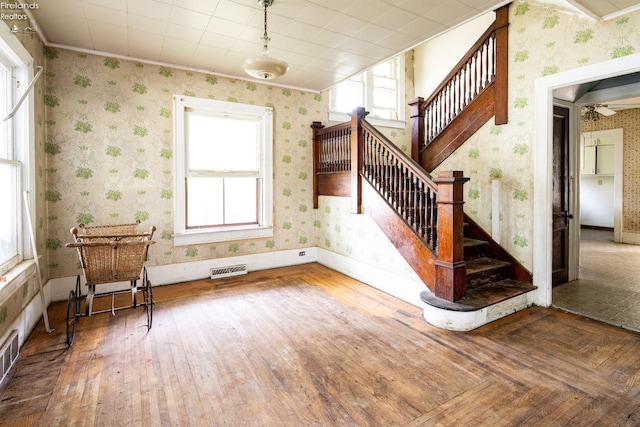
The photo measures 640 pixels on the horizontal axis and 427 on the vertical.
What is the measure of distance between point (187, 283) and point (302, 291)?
65.7 inches

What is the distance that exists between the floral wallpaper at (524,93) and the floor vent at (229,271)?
3.34 metres

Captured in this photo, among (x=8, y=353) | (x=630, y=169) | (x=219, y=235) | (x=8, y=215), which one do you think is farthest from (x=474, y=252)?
(x=630, y=169)

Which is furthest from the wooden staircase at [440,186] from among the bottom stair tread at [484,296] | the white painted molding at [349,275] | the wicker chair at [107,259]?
the wicker chair at [107,259]

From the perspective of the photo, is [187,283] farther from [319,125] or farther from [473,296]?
[473,296]

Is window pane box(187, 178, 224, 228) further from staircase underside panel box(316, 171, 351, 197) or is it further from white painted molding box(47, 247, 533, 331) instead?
staircase underside panel box(316, 171, 351, 197)

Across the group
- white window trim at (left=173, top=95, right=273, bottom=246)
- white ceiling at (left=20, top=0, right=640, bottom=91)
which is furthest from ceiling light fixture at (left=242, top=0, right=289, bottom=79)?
white window trim at (left=173, top=95, right=273, bottom=246)

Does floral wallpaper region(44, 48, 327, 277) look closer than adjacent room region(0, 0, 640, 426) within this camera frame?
No

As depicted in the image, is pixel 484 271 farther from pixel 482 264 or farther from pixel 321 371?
pixel 321 371

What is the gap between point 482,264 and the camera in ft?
12.3

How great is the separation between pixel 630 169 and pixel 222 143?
28.5 feet

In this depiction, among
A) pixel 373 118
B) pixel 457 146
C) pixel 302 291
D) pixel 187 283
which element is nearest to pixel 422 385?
pixel 302 291

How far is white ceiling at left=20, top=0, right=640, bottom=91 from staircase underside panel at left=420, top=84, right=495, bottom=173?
1041mm

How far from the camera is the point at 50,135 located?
3.84 meters

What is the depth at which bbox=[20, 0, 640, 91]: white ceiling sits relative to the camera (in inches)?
118
